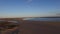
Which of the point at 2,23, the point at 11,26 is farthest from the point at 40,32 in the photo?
the point at 2,23

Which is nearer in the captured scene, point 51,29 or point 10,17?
point 51,29

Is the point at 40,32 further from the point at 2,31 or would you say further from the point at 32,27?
the point at 2,31

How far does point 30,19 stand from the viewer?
78.6 inches

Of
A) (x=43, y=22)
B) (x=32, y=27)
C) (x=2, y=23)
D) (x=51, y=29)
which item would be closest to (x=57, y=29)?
(x=51, y=29)

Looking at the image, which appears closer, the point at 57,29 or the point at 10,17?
the point at 57,29

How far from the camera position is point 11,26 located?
70.6 inches

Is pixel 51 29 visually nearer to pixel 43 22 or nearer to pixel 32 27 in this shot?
pixel 43 22

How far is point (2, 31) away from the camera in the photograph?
177 cm

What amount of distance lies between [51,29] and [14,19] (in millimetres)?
498

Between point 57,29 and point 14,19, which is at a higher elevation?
point 14,19

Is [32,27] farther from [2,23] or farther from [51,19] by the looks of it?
[2,23]

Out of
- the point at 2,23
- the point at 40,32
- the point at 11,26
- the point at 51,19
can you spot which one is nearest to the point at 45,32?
the point at 40,32

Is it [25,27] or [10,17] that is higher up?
[10,17]

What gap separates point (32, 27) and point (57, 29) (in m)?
0.36
